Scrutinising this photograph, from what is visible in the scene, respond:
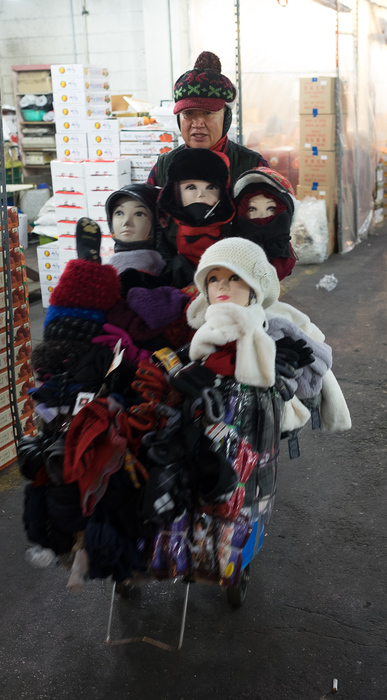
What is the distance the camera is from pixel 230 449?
162cm

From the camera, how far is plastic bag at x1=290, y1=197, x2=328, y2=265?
698 centimetres

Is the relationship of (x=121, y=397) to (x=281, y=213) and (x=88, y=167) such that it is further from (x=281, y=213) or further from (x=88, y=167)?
(x=88, y=167)

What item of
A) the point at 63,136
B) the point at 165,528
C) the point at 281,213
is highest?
the point at 63,136

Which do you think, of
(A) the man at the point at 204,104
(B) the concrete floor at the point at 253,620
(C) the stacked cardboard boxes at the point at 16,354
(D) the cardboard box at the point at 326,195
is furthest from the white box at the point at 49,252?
(D) the cardboard box at the point at 326,195

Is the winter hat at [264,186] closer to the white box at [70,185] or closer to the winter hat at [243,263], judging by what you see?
the winter hat at [243,263]

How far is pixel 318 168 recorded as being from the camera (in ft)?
23.7

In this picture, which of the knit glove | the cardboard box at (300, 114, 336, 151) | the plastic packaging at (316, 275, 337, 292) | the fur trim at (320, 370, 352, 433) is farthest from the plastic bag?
the knit glove

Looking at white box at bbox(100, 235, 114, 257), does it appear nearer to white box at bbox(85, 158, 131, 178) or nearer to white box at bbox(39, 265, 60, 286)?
white box at bbox(85, 158, 131, 178)

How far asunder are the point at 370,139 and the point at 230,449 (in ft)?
24.7

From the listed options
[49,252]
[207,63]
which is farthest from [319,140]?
[207,63]

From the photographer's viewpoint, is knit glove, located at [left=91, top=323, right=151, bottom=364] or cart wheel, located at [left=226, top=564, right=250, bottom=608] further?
cart wheel, located at [left=226, top=564, right=250, bottom=608]

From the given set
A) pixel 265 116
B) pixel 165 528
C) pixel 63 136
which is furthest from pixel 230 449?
pixel 265 116

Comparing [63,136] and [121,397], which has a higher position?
[63,136]

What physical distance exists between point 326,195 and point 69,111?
10.5ft
